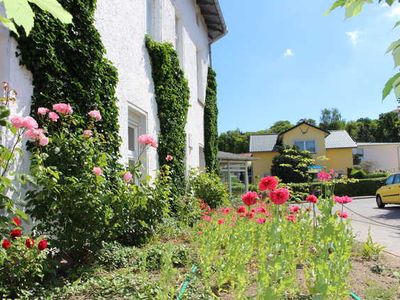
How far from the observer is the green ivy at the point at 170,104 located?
8948 mm

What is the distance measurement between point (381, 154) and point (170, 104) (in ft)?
170

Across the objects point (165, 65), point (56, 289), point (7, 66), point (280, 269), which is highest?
point (165, 65)

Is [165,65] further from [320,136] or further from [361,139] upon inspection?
[361,139]

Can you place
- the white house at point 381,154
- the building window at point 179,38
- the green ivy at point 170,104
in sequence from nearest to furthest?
the green ivy at point 170,104 < the building window at point 179,38 < the white house at point 381,154

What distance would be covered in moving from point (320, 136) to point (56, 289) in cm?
4019

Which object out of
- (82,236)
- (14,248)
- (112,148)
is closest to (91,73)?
(112,148)

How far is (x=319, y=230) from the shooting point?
423 cm

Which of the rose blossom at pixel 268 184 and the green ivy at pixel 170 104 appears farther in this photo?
the green ivy at pixel 170 104

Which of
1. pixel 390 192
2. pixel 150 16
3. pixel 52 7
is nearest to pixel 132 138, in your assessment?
pixel 150 16

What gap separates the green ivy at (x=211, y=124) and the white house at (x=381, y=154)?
1684 inches

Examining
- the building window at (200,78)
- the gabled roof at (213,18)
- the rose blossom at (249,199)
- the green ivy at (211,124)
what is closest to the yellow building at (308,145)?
the gabled roof at (213,18)

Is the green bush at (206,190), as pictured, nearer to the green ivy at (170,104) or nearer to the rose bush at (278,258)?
the green ivy at (170,104)

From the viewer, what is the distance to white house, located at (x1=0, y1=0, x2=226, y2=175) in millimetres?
4602

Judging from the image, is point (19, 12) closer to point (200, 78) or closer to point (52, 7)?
point (52, 7)
